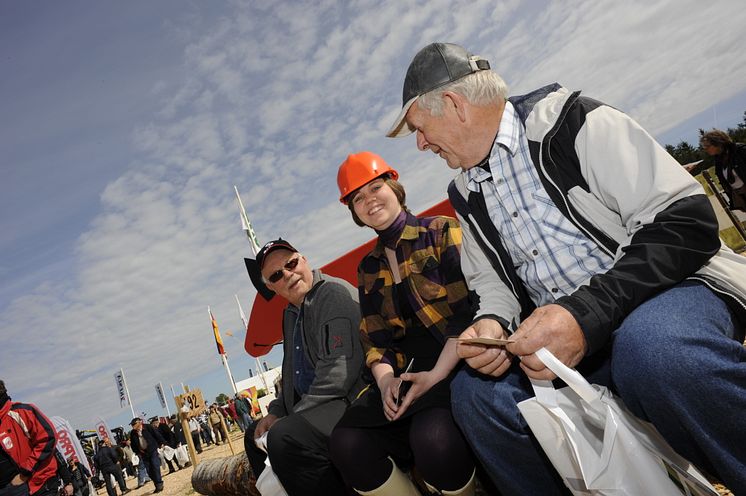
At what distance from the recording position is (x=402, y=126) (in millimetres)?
2125

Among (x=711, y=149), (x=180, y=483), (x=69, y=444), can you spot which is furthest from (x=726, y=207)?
(x=69, y=444)

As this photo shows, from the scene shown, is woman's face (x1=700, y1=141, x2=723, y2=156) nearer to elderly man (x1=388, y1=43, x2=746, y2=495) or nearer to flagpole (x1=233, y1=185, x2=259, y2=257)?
elderly man (x1=388, y1=43, x2=746, y2=495)

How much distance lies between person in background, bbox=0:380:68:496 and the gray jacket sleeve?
13.2 ft

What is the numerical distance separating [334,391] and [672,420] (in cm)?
183

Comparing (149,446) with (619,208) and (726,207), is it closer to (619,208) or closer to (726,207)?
(726,207)

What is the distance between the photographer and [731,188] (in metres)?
6.40

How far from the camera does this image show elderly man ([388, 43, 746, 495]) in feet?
3.80

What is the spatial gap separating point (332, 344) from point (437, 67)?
5.52 feet

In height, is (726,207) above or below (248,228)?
below

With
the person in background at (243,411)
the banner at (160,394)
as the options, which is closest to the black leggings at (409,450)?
the person in background at (243,411)

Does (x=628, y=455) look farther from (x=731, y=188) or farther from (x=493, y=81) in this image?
(x=731, y=188)

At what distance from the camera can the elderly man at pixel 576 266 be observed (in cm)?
116

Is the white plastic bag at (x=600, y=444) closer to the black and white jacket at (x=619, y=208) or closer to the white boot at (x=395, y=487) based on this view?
the black and white jacket at (x=619, y=208)

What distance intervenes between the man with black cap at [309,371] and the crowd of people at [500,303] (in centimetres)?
1
